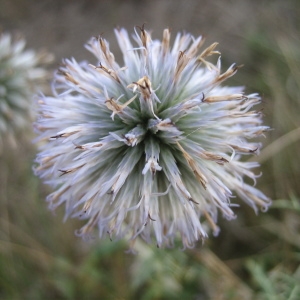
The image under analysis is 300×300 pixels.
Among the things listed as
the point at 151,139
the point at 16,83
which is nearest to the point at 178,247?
the point at 151,139

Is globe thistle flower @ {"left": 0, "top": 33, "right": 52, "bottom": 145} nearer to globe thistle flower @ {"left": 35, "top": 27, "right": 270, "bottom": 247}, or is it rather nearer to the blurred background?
the blurred background

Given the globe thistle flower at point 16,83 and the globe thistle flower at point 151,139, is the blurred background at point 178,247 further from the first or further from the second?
the globe thistle flower at point 151,139

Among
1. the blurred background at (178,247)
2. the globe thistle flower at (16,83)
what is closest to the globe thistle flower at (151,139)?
the blurred background at (178,247)

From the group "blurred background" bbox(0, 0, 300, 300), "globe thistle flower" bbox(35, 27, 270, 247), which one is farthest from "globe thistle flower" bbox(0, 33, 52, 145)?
"globe thistle flower" bbox(35, 27, 270, 247)

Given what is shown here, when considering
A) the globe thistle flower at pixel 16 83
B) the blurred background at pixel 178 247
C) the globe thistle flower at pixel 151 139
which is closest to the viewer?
the globe thistle flower at pixel 151 139

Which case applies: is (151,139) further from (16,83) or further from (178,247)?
(16,83)

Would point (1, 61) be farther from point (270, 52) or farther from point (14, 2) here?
point (14, 2)

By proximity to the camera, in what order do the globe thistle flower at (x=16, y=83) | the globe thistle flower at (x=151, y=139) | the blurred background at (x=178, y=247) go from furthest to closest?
the globe thistle flower at (x=16, y=83) → the blurred background at (x=178, y=247) → the globe thistle flower at (x=151, y=139)
